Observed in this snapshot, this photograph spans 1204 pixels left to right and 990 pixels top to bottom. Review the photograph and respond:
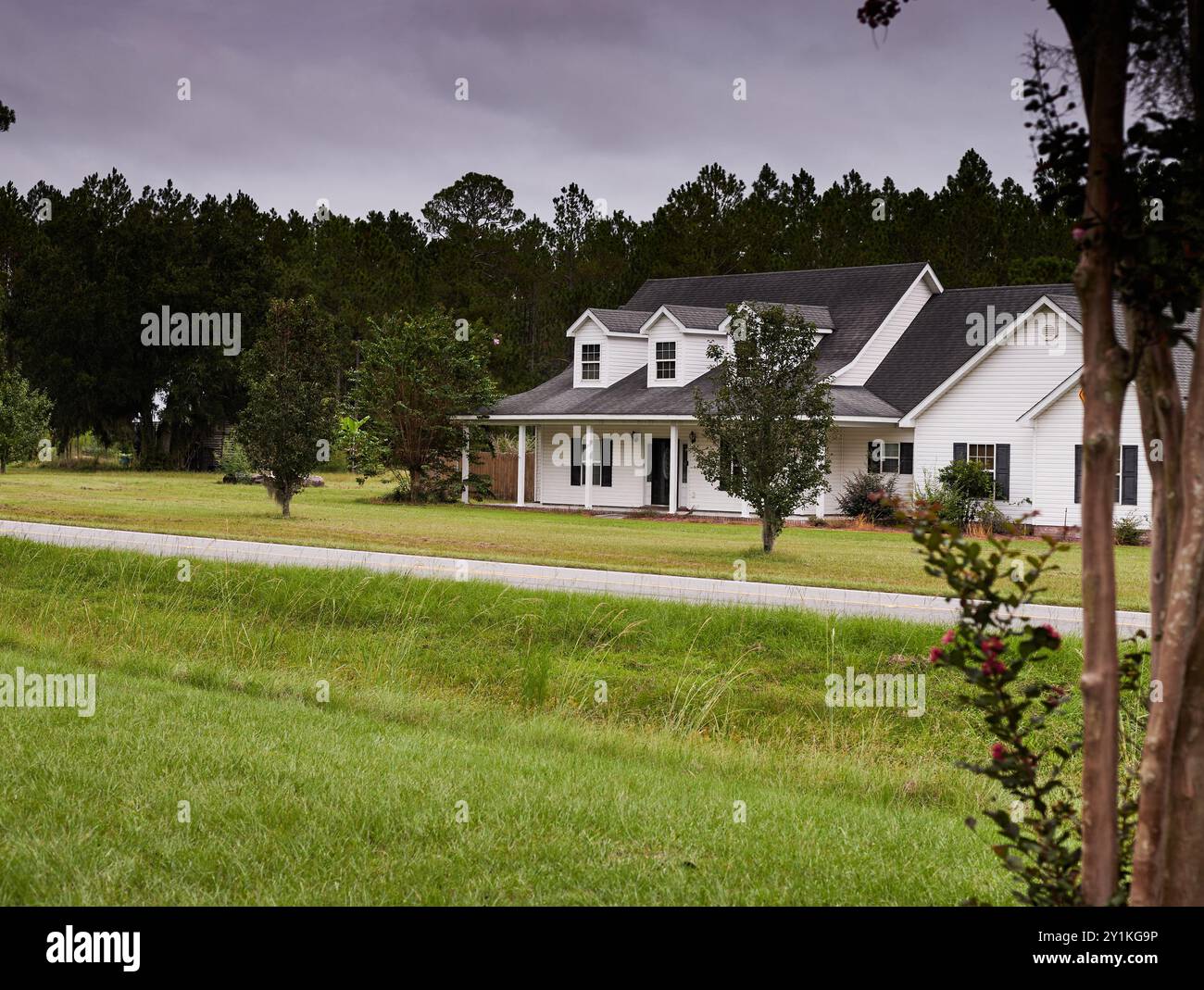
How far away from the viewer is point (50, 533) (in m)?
21.8

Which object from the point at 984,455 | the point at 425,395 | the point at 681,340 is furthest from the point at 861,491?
the point at 425,395

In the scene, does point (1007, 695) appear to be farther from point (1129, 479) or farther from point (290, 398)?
point (1129, 479)

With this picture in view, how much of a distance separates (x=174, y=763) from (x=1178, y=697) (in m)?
5.91

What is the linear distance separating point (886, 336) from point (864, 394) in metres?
3.40

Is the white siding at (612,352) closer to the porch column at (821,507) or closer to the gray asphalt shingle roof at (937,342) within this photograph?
the gray asphalt shingle roof at (937,342)

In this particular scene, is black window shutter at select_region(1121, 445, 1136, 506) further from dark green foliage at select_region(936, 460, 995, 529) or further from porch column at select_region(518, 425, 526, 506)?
porch column at select_region(518, 425, 526, 506)

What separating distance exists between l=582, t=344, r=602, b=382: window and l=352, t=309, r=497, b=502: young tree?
9.35 feet

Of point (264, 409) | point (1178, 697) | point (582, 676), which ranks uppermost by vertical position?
point (264, 409)

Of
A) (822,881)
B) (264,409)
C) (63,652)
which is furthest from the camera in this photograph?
(264,409)

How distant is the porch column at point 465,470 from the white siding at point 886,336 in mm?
10999

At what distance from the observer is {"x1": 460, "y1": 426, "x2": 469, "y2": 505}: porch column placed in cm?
3797

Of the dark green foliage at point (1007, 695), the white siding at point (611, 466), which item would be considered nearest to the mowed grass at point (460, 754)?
the dark green foliage at point (1007, 695)
